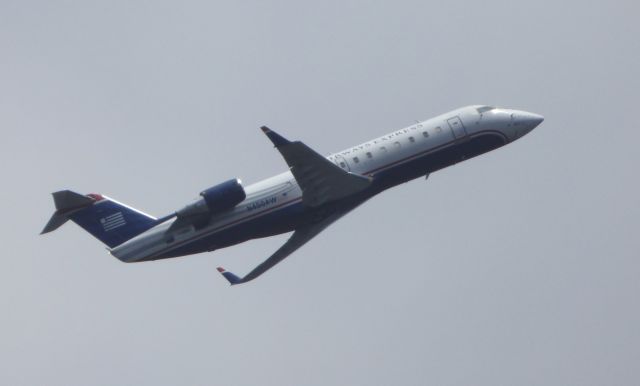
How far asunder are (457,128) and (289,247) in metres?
10.7

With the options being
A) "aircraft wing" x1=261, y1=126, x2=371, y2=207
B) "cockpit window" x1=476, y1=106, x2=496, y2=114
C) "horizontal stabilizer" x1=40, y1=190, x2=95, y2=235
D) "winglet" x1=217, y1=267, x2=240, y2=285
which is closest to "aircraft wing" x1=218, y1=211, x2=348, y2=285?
"winglet" x1=217, y1=267, x2=240, y2=285

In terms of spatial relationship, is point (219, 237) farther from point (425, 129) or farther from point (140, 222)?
point (425, 129)

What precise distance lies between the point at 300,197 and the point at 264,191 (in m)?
1.82

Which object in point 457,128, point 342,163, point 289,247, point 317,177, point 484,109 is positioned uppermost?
point 484,109

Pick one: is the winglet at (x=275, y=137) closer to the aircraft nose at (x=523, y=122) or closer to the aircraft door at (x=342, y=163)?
the aircraft door at (x=342, y=163)

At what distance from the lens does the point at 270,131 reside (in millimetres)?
51250

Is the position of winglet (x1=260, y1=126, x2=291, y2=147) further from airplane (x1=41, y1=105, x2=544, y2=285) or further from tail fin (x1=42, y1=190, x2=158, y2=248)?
tail fin (x1=42, y1=190, x2=158, y2=248)

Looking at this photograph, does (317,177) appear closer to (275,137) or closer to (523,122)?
(275,137)

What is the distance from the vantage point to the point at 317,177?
54.5 m

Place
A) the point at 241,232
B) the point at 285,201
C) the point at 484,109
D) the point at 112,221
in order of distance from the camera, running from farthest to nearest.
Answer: the point at 484,109
the point at 112,221
the point at 241,232
the point at 285,201

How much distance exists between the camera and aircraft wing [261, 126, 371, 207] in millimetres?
53275

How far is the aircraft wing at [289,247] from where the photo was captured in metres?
57.6

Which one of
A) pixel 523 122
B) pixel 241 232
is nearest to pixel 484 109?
pixel 523 122

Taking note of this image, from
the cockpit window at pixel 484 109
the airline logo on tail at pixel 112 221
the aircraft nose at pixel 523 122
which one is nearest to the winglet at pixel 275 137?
the airline logo on tail at pixel 112 221
